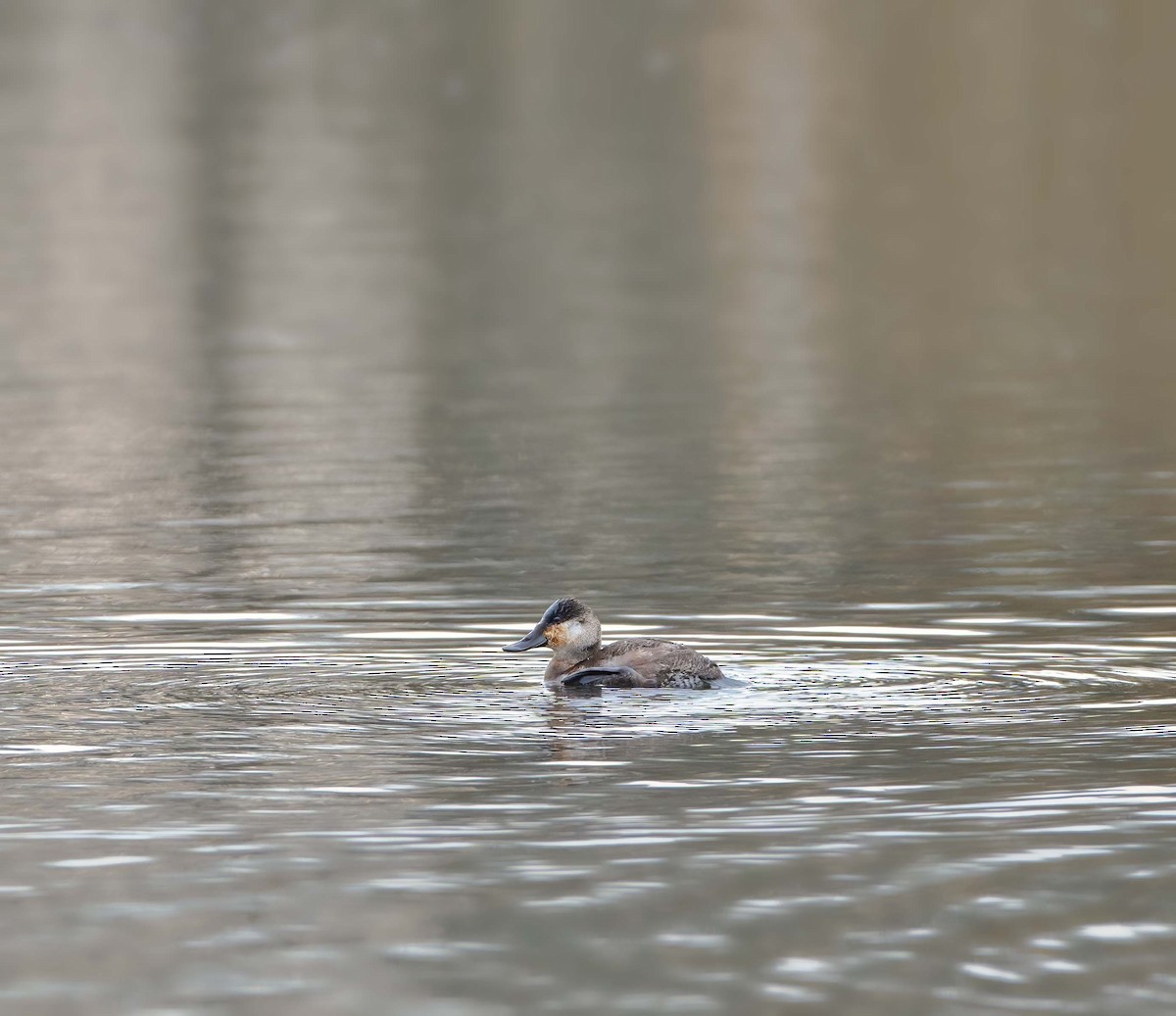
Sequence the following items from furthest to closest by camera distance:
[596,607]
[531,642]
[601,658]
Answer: [596,607] → [531,642] → [601,658]

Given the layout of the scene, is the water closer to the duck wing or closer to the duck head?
the duck wing

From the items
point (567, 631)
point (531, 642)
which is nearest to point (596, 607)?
point (531, 642)

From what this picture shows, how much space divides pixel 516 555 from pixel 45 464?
7.77 metres

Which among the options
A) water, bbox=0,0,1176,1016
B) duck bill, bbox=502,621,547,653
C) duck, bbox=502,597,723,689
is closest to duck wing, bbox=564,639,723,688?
duck, bbox=502,597,723,689

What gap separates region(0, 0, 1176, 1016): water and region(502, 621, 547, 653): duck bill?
0.90ft

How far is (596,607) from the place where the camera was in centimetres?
1748

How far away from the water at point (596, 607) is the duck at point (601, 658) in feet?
0.48

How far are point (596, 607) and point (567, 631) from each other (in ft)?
9.65

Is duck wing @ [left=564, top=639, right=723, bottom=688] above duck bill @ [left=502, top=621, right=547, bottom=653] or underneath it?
underneath

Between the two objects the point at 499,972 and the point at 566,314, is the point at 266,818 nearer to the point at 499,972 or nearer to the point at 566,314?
the point at 499,972

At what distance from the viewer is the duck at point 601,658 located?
1390 cm

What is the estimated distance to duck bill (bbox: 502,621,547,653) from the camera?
14.7 m

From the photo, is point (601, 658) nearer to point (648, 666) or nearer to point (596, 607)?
Result: point (648, 666)

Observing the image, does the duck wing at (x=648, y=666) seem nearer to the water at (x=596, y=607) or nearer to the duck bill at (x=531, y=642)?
the water at (x=596, y=607)
